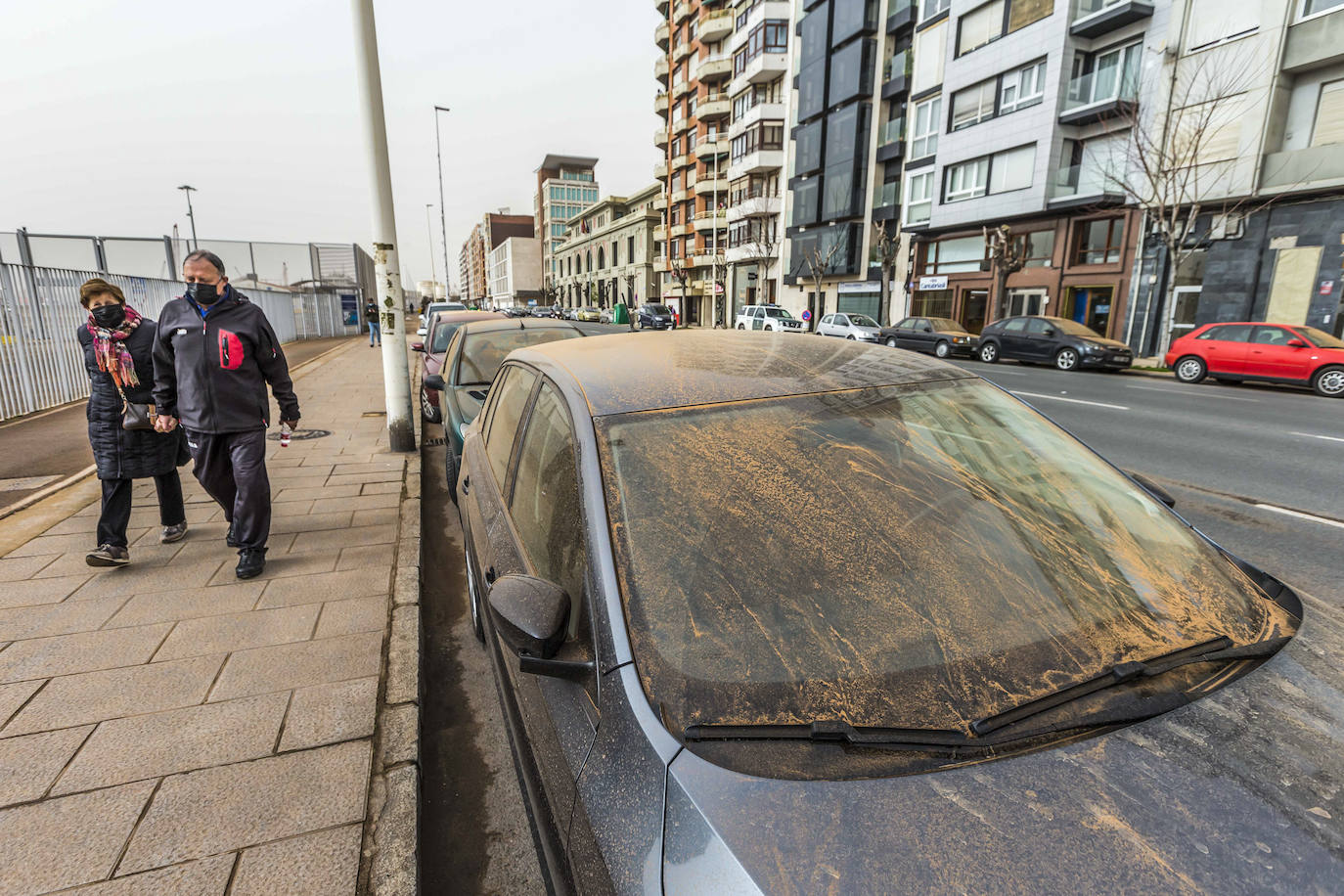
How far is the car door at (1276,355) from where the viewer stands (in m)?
13.3

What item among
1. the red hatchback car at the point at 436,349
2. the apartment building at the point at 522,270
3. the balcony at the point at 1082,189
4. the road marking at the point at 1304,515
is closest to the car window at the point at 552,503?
the red hatchback car at the point at 436,349

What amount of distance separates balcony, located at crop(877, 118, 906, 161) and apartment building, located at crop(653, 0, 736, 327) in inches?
679

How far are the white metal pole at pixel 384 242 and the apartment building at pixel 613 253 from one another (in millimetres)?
59951

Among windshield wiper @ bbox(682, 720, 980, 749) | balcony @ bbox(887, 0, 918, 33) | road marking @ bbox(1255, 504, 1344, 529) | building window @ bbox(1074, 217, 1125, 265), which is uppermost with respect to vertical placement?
balcony @ bbox(887, 0, 918, 33)

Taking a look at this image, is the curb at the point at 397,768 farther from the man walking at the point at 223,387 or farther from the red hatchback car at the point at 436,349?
the red hatchback car at the point at 436,349

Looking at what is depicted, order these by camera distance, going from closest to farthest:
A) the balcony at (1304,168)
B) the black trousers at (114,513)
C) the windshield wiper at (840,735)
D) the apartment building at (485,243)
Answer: the windshield wiper at (840,735) < the black trousers at (114,513) < the balcony at (1304,168) < the apartment building at (485,243)

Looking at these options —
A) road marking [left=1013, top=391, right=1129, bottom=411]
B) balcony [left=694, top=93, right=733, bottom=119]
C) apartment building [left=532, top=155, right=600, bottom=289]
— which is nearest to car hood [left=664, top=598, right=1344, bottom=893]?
road marking [left=1013, top=391, right=1129, bottom=411]

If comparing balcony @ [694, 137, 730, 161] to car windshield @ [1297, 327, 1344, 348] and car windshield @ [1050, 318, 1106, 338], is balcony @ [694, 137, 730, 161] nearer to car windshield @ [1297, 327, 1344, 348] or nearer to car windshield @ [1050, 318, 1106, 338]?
car windshield @ [1050, 318, 1106, 338]

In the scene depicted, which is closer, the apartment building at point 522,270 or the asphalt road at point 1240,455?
the asphalt road at point 1240,455

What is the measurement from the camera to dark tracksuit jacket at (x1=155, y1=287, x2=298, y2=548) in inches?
146

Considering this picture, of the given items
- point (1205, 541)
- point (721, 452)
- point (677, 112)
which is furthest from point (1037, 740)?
point (677, 112)

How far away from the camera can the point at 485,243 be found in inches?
6014

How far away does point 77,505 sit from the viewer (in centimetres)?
532

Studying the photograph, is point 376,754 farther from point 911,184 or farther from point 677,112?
point 677,112
